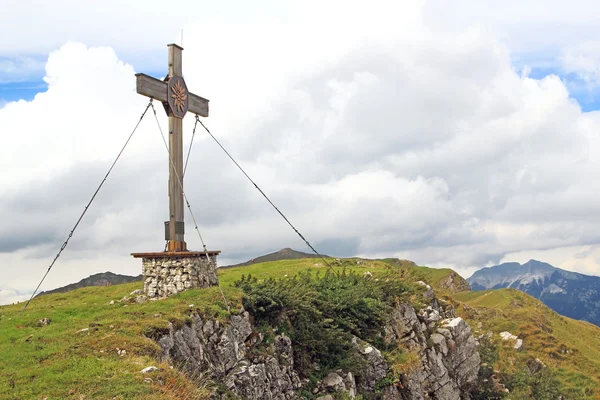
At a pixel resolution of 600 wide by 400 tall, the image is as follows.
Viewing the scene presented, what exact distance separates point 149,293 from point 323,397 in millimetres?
8578

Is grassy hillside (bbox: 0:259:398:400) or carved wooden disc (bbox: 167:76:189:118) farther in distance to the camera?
carved wooden disc (bbox: 167:76:189:118)

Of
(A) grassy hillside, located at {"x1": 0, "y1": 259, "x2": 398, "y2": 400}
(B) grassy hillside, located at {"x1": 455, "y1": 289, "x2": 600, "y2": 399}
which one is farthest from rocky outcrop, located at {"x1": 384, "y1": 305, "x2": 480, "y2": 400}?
(A) grassy hillside, located at {"x1": 0, "y1": 259, "x2": 398, "y2": 400}

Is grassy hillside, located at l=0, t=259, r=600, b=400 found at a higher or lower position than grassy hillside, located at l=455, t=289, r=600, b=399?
higher

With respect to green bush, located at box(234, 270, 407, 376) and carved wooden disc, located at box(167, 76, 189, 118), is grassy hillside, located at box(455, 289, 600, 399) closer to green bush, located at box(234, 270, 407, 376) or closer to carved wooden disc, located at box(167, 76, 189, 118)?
green bush, located at box(234, 270, 407, 376)

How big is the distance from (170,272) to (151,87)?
26.7ft

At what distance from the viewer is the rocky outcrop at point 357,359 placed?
17.8 metres

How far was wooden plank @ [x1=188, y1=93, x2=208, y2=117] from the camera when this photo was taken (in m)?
25.7

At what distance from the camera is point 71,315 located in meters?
21.7

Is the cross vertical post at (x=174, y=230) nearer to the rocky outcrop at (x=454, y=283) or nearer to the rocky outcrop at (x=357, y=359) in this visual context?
the rocky outcrop at (x=357, y=359)

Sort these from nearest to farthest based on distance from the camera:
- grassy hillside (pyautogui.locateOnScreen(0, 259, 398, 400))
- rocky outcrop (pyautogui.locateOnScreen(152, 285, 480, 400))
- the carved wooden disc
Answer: grassy hillside (pyautogui.locateOnScreen(0, 259, 398, 400)) < rocky outcrop (pyautogui.locateOnScreen(152, 285, 480, 400)) < the carved wooden disc

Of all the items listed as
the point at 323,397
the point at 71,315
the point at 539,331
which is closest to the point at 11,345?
the point at 71,315

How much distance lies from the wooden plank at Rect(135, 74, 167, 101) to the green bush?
9.10m

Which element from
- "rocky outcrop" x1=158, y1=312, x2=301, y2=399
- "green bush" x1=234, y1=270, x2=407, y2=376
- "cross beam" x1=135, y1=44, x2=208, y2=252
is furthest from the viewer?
"cross beam" x1=135, y1=44, x2=208, y2=252

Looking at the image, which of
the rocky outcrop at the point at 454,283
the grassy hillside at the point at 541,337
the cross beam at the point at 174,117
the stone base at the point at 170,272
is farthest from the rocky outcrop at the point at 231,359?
the rocky outcrop at the point at 454,283
